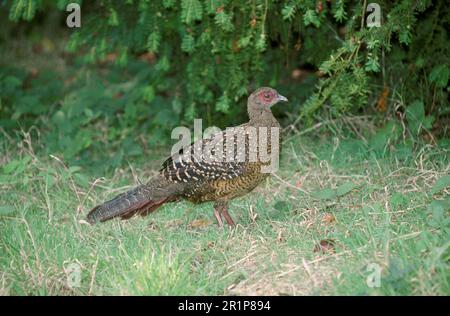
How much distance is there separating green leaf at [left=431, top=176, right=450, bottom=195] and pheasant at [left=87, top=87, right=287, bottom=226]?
4.17 feet

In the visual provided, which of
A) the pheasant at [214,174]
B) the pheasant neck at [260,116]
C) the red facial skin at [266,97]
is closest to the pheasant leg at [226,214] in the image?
the pheasant at [214,174]

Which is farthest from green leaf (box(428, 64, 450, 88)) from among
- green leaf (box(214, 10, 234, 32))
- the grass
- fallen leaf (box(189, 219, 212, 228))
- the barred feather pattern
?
fallen leaf (box(189, 219, 212, 228))

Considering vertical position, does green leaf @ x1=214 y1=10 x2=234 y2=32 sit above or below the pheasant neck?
above

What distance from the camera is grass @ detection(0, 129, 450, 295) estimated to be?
4.16 metres

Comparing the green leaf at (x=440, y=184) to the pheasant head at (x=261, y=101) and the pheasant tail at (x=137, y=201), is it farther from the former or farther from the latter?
the pheasant tail at (x=137, y=201)

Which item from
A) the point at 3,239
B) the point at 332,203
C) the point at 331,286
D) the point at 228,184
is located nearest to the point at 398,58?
the point at 332,203

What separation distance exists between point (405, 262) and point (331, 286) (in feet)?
1.54

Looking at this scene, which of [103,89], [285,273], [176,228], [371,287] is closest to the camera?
[371,287]

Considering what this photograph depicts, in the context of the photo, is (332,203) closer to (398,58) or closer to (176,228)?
(176,228)

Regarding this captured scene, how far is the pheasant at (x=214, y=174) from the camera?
5305mm

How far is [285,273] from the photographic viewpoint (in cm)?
427

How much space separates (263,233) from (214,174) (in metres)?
0.64

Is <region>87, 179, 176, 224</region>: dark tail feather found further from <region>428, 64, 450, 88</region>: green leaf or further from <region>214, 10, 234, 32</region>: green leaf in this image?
<region>428, 64, 450, 88</region>: green leaf

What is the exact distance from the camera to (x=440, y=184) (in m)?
5.12
